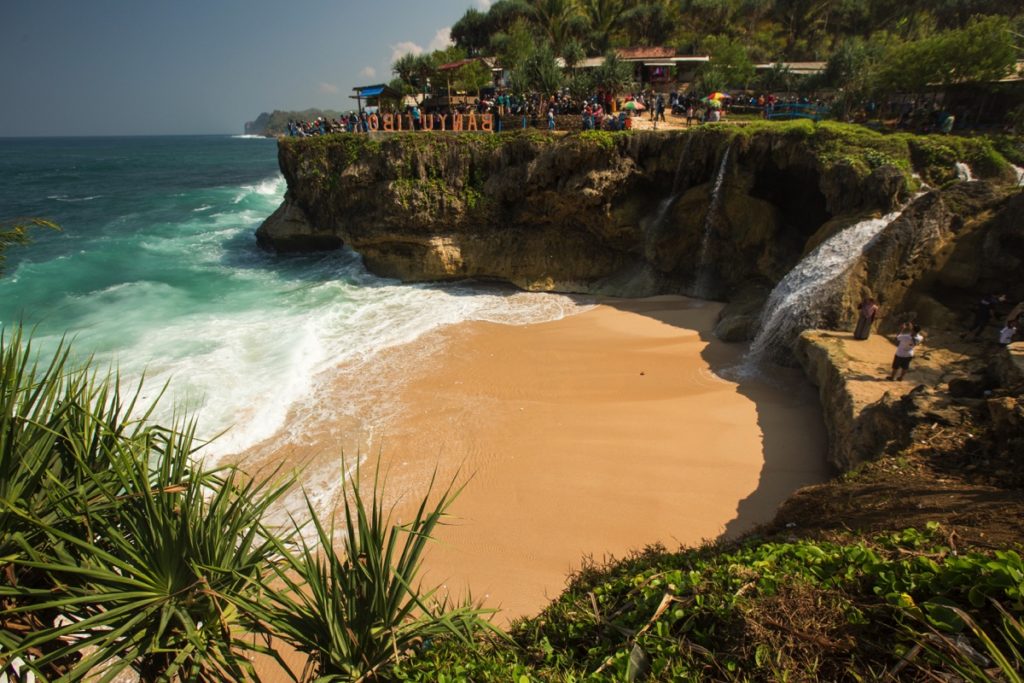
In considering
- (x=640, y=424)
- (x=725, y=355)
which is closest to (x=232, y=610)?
(x=640, y=424)

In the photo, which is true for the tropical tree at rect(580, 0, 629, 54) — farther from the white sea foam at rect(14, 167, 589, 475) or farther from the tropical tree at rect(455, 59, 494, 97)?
the white sea foam at rect(14, 167, 589, 475)

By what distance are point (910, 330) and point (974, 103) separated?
19.9 m

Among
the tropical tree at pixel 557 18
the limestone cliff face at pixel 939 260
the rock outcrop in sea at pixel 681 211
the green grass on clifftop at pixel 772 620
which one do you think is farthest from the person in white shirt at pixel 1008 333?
the tropical tree at pixel 557 18

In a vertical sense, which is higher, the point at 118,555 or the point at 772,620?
the point at 118,555

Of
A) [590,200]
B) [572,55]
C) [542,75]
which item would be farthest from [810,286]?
[572,55]

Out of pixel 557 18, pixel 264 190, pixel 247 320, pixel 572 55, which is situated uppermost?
pixel 557 18

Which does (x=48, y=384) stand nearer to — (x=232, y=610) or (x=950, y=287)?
(x=232, y=610)

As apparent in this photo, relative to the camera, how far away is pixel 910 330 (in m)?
10.3

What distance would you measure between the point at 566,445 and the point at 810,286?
8214 mm

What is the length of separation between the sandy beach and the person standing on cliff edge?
1.77 m

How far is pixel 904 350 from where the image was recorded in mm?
10203

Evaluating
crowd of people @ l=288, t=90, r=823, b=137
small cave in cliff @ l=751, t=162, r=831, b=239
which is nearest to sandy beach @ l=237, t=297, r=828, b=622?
small cave in cliff @ l=751, t=162, r=831, b=239

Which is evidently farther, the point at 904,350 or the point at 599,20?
the point at 599,20

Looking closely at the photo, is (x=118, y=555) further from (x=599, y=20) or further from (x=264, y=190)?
(x=264, y=190)
